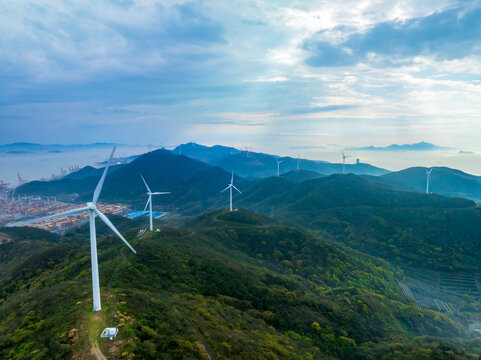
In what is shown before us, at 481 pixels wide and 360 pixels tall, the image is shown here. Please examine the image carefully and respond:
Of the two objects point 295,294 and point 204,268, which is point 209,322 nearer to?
point 204,268

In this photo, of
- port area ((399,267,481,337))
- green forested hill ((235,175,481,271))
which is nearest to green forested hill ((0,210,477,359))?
port area ((399,267,481,337))

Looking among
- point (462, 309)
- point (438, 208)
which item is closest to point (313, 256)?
point (462, 309)

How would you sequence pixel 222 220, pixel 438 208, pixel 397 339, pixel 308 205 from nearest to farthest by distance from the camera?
pixel 397 339
pixel 222 220
pixel 438 208
pixel 308 205

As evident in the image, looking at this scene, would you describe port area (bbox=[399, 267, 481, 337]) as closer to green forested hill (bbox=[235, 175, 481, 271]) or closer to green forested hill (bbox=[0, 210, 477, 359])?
green forested hill (bbox=[235, 175, 481, 271])

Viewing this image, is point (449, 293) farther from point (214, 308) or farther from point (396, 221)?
point (214, 308)

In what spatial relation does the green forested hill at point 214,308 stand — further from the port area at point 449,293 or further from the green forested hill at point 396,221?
the green forested hill at point 396,221
